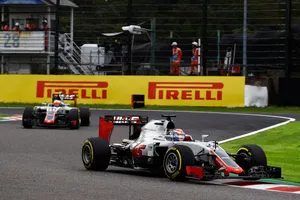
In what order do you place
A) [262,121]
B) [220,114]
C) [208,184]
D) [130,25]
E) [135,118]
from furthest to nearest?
1. [130,25]
2. [220,114]
3. [262,121]
4. [135,118]
5. [208,184]

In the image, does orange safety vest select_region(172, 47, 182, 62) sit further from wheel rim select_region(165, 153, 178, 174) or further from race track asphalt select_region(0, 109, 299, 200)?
wheel rim select_region(165, 153, 178, 174)

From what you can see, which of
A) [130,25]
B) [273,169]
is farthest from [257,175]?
[130,25]

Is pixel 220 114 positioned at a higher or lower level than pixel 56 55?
lower

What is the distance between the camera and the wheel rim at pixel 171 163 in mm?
11055

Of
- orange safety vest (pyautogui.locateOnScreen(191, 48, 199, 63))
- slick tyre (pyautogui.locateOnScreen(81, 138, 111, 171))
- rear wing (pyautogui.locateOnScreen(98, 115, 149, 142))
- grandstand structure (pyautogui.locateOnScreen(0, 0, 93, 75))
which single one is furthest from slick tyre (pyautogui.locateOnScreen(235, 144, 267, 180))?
grandstand structure (pyautogui.locateOnScreen(0, 0, 93, 75))

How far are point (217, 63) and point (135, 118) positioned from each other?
60.8ft

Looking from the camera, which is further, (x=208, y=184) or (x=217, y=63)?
(x=217, y=63)

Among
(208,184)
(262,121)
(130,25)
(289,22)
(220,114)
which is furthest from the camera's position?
(130,25)

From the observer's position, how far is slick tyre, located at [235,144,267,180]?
37.6ft

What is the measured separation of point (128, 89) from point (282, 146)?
14.4 meters

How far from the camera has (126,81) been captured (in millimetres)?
30609

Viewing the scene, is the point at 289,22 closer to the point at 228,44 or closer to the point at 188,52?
the point at 228,44

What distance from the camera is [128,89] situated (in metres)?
30.5

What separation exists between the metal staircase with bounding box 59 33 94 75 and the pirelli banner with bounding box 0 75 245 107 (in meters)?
2.93
